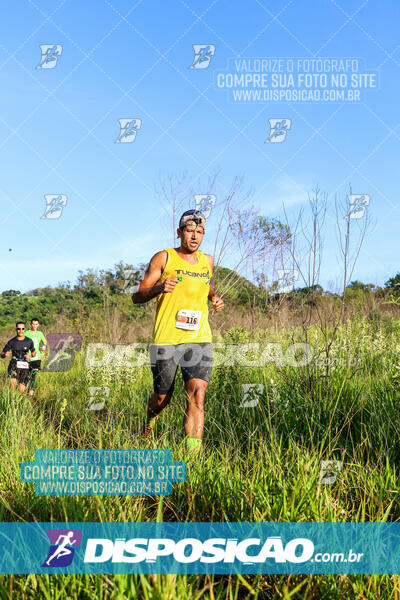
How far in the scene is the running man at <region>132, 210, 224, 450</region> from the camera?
4121 millimetres

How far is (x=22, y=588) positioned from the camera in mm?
1990

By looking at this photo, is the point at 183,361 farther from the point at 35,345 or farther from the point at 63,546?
the point at 35,345

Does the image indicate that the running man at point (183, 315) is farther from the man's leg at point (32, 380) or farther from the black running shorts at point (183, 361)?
the man's leg at point (32, 380)

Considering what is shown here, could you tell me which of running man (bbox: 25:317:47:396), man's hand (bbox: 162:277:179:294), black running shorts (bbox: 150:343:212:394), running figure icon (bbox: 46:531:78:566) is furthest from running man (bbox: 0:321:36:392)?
running figure icon (bbox: 46:531:78:566)

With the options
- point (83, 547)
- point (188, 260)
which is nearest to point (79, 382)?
point (188, 260)

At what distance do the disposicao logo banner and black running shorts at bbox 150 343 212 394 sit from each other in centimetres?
181

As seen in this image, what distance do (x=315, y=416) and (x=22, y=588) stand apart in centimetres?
272

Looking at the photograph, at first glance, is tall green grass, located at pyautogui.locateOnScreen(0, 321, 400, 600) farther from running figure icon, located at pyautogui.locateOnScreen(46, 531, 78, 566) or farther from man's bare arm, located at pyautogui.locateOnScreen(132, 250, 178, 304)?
man's bare arm, located at pyautogui.locateOnScreen(132, 250, 178, 304)

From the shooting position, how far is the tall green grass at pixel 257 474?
2.00 m

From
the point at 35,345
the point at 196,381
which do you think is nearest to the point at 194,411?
the point at 196,381

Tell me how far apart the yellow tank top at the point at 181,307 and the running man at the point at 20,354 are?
6.28m

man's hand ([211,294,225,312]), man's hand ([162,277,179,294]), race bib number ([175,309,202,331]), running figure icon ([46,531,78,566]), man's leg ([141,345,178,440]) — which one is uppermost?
man's hand ([162,277,179,294])

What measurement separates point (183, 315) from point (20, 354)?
24.1 ft

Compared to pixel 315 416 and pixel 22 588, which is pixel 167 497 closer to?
pixel 22 588
